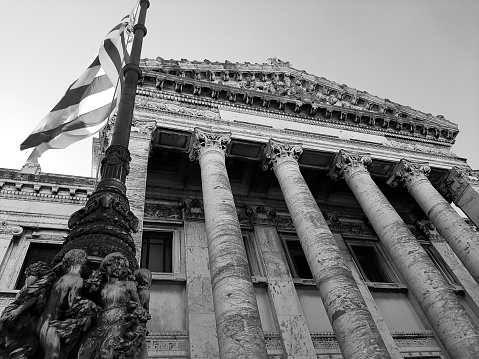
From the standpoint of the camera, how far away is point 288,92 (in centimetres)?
1791

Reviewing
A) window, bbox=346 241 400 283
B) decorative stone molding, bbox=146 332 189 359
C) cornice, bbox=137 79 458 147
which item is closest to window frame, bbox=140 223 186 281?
decorative stone molding, bbox=146 332 189 359

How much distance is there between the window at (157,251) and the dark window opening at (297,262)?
186 inches

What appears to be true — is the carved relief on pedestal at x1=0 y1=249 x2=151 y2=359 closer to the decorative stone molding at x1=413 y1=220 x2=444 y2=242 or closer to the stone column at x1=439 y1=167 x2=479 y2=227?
the stone column at x1=439 y1=167 x2=479 y2=227

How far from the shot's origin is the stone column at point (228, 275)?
25.7 ft

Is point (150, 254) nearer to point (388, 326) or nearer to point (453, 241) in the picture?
point (388, 326)

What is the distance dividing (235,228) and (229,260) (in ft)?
3.90

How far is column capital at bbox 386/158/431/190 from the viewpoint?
15.9 metres

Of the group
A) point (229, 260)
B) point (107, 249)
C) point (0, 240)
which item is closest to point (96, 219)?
point (107, 249)

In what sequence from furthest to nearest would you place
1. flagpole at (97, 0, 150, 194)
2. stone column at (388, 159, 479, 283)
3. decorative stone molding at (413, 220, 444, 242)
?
1. decorative stone molding at (413, 220, 444, 242)
2. stone column at (388, 159, 479, 283)
3. flagpole at (97, 0, 150, 194)

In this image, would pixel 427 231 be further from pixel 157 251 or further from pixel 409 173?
pixel 157 251

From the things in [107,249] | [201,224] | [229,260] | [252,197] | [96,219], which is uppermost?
[252,197]

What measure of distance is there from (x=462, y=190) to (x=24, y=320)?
57.2 ft

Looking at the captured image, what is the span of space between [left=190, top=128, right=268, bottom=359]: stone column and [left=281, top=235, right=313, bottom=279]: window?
16.6ft

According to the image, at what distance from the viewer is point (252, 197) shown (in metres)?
17.5
